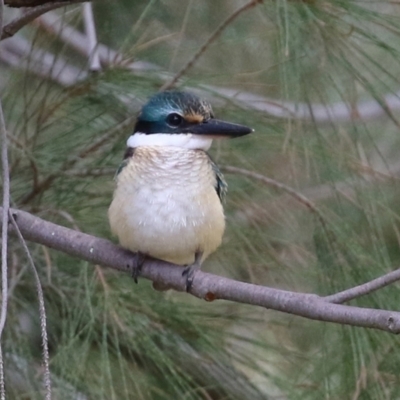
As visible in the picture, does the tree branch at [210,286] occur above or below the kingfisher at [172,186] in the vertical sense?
below

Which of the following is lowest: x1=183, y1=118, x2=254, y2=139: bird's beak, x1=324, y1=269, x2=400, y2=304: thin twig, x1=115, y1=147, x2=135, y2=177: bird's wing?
x1=324, y1=269, x2=400, y2=304: thin twig

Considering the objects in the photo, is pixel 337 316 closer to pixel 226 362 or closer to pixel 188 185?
pixel 188 185

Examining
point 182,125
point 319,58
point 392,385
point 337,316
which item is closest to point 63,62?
point 182,125

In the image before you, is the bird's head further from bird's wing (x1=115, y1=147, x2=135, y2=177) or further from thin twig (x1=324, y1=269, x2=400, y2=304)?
thin twig (x1=324, y1=269, x2=400, y2=304)

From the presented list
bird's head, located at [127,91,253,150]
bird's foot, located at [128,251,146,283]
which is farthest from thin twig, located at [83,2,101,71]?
bird's foot, located at [128,251,146,283]

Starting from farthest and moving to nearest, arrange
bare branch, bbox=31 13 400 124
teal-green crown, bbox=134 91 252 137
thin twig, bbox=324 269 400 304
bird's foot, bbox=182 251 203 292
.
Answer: bare branch, bbox=31 13 400 124 < teal-green crown, bbox=134 91 252 137 < bird's foot, bbox=182 251 203 292 < thin twig, bbox=324 269 400 304

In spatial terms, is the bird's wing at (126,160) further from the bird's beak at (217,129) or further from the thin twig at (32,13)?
the thin twig at (32,13)

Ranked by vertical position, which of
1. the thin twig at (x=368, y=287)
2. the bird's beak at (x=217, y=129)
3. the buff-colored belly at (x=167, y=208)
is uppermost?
the bird's beak at (x=217, y=129)

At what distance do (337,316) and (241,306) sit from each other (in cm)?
82

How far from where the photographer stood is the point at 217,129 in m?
1.42

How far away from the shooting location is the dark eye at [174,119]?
145 cm

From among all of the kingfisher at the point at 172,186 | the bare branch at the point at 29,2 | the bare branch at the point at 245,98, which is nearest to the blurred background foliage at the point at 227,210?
the bare branch at the point at 245,98

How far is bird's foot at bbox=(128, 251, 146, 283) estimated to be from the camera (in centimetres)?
132

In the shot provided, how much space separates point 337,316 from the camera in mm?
975
